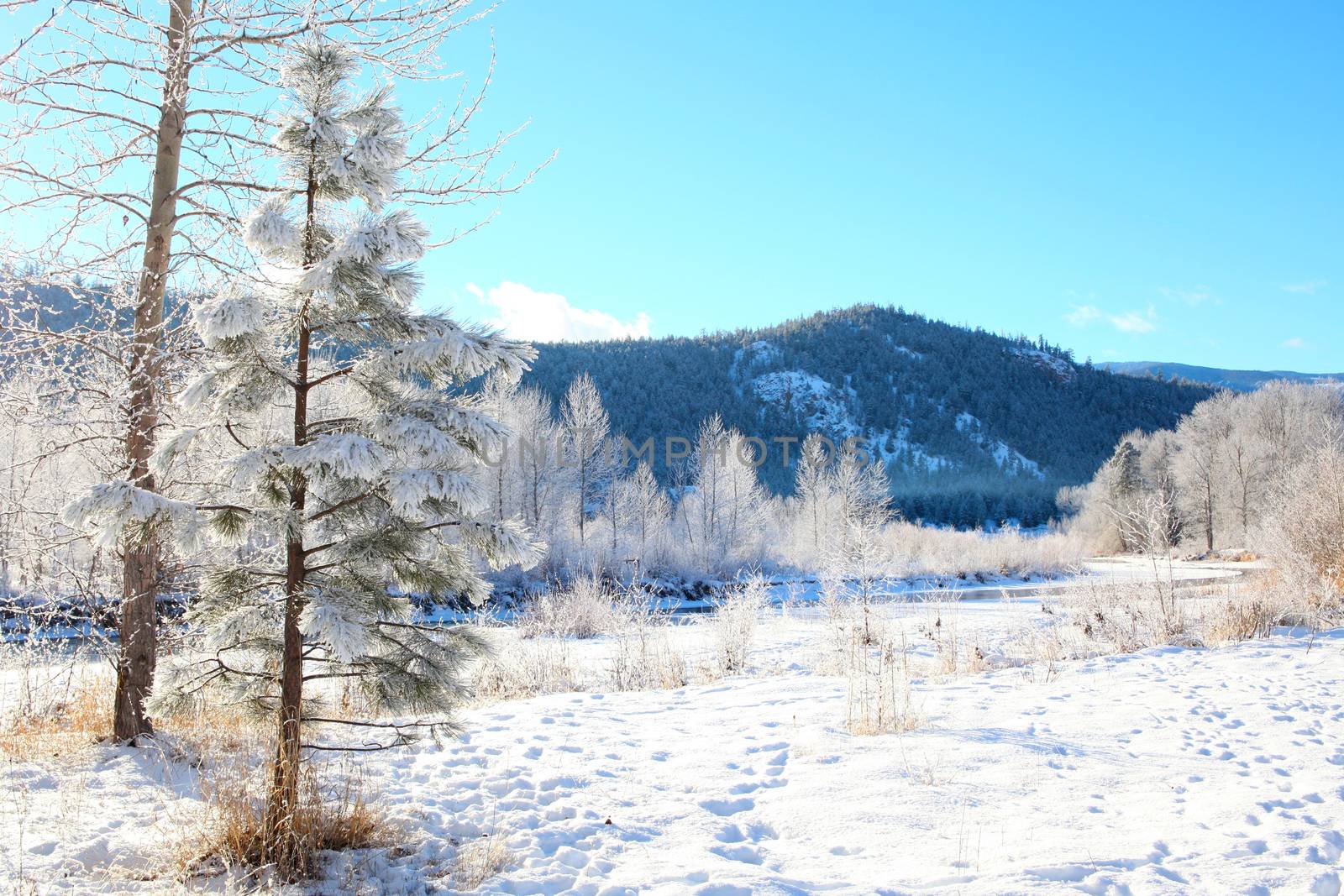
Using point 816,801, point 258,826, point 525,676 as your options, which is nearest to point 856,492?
point 525,676

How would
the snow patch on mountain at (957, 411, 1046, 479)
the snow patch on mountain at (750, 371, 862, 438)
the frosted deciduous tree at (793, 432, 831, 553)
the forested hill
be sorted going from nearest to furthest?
the frosted deciduous tree at (793, 432, 831, 553)
the forested hill
the snow patch on mountain at (957, 411, 1046, 479)
the snow patch on mountain at (750, 371, 862, 438)

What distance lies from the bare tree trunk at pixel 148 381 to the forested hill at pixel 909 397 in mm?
82200

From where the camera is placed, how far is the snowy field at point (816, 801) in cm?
388

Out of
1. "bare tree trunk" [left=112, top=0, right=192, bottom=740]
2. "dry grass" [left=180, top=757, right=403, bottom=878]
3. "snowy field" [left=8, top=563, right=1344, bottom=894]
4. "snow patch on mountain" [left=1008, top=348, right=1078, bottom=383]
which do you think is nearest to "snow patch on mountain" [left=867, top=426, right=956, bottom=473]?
"snow patch on mountain" [left=1008, top=348, right=1078, bottom=383]

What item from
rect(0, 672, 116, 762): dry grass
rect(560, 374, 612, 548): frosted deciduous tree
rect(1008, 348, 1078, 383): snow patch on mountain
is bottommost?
rect(0, 672, 116, 762): dry grass

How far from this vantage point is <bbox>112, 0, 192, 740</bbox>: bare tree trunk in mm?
5832

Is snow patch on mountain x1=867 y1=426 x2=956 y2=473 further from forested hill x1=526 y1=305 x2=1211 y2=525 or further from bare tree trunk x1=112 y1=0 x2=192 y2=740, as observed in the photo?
bare tree trunk x1=112 y1=0 x2=192 y2=740

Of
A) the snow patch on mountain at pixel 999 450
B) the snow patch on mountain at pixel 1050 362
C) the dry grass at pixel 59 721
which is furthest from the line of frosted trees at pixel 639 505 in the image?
the snow patch on mountain at pixel 1050 362

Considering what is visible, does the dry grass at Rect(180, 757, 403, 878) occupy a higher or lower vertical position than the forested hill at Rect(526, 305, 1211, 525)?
lower

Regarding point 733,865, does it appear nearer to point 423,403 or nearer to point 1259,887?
point 1259,887

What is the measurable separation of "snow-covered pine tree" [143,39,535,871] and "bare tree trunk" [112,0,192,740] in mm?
1974

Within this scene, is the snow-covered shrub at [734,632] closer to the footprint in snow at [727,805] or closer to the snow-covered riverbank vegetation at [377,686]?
the snow-covered riverbank vegetation at [377,686]

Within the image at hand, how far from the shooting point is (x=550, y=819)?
4926 millimetres

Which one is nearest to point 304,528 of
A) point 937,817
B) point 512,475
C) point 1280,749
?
point 937,817
